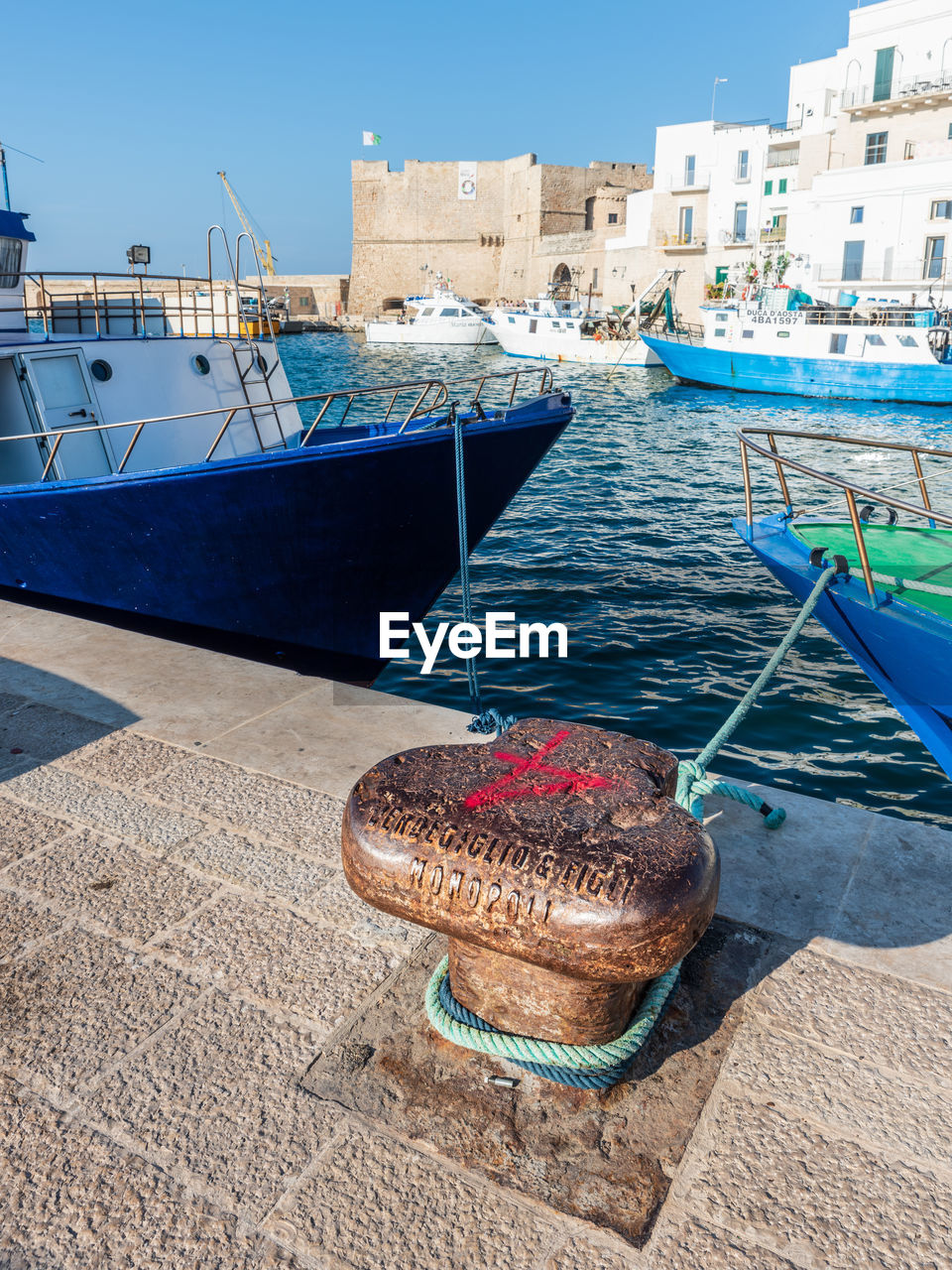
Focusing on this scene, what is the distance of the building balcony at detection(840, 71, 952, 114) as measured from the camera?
3781 centimetres

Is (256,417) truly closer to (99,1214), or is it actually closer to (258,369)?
(258,369)

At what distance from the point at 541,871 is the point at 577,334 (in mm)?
Result: 43202

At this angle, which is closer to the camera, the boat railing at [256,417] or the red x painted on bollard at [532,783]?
the red x painted on bollard at [532,783]

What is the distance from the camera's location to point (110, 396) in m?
8.21

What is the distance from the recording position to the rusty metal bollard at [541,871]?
200 cm

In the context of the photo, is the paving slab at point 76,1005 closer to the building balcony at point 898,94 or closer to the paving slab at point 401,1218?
the paving slab at point 401,1218

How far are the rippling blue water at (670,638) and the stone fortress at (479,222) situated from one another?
50060 millimetres

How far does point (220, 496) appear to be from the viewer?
6820 mm

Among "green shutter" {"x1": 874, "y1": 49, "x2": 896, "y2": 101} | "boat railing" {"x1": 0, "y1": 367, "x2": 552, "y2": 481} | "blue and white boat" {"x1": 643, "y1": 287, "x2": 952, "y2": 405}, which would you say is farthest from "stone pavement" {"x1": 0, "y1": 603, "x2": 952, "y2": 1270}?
"green shutter" {"x1": 874, "y1": 49, "x2": 896, "y2": 101}

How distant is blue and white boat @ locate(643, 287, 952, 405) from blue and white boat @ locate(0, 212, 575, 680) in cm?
2585

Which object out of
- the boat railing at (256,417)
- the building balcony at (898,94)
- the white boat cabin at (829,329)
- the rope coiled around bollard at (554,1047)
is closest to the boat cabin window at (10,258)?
the boat railing at (256,417)

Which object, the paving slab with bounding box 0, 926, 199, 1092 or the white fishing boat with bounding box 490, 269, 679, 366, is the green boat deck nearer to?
the paving slab with bounding box 0, 926, 199, 1092

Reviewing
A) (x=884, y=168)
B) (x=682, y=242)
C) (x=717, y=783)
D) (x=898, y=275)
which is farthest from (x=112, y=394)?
(x=682, y=242)

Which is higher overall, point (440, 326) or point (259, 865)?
point (440, 326)
